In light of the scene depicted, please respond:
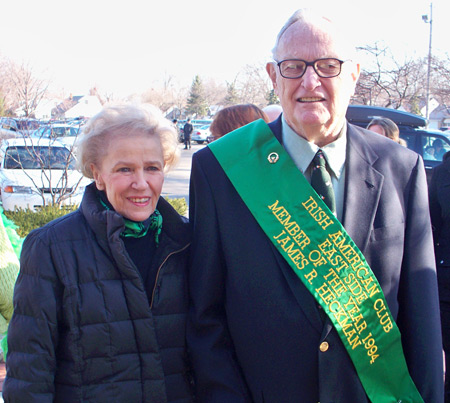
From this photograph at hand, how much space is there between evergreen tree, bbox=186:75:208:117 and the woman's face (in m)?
56.3

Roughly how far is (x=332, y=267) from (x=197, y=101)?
2237 inches

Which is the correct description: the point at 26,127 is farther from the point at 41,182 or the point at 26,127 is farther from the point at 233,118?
the point at 233,118

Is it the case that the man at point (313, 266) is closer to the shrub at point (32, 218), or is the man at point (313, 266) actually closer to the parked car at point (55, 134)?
the shrub at point (32, 218)

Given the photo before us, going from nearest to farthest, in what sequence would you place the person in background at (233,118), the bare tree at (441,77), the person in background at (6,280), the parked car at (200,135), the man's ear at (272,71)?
the man's ear at (272,71)
the person in background at (6,280)
the person in background at (233,118)
the bare tree at (441,77)
the parked car at (200,135)

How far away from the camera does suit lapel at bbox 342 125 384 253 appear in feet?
5.77

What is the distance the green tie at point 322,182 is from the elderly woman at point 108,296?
53cm

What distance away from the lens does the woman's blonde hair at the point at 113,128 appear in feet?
6.15

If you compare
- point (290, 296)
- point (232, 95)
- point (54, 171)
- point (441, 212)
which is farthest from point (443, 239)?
point (232, 95)

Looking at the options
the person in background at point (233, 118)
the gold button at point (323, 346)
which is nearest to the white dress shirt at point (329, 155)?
the gold button at point (323, 346)

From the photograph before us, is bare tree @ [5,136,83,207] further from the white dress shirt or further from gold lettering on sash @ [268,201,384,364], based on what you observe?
gold lettering on sash @ [268,201,384,364]

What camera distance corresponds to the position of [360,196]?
5.83 feet

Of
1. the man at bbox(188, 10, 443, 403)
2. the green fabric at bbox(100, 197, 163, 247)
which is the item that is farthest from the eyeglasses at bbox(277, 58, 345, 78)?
the green fabric at bbox(100, 197, 163, 247)

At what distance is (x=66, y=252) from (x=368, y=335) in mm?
1088

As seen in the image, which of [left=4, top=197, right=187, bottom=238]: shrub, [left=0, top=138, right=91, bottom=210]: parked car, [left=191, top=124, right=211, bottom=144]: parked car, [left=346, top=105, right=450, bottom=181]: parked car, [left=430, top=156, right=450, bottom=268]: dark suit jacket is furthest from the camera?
[left=191, top=124, right=211, bottom=144]: parked car
